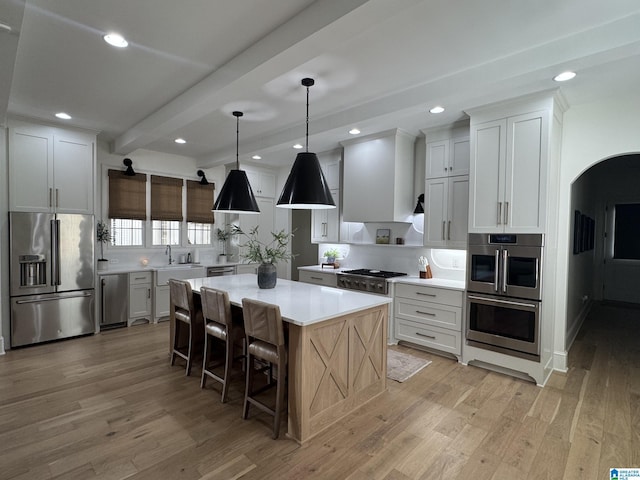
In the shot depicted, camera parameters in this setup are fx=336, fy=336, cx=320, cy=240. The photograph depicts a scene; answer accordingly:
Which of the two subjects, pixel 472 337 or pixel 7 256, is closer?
pixel 472 337

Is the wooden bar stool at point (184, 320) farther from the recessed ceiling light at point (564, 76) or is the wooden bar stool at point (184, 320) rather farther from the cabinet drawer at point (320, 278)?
the recessed ceiling light at point (564, 76)

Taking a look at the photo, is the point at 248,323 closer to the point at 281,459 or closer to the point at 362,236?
the point at 281,459

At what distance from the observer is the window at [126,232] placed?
549 cm

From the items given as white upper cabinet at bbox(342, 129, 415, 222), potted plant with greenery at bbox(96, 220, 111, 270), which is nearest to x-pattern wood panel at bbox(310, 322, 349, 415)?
white upper cabinet at bbox(342, 129, 415, 222)

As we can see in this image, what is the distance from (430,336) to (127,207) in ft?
16.4

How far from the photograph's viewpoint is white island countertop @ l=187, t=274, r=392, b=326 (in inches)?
96.7

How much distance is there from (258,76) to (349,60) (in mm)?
737

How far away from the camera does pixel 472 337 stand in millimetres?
3674

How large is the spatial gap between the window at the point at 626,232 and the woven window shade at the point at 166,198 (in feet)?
28.7

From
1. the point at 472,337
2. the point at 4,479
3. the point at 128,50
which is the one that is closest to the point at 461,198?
the point at 472,337

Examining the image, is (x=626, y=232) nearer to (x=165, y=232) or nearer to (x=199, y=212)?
(x=199, y=212)

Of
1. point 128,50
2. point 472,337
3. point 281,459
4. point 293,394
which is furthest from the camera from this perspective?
point 472,337

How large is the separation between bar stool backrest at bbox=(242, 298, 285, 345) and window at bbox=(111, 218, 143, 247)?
13.0 feet

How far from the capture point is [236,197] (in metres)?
3.73
